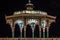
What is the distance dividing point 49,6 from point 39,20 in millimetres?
2283

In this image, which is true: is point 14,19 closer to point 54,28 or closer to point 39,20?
point 39,20

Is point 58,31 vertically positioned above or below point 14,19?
below

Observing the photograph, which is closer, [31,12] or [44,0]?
[31,12]

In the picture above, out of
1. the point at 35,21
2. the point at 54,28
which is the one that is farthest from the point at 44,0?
the point at 35,21

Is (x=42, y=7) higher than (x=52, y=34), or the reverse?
(x=42, y=7)

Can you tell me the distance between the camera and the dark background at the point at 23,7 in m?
11.4

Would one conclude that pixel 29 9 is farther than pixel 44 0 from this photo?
No

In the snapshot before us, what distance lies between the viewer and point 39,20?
9.55 meters

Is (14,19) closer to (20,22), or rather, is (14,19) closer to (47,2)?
(20,22)

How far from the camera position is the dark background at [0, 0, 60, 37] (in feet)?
37.3

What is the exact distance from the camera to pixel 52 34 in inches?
449

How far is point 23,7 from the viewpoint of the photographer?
11.7m

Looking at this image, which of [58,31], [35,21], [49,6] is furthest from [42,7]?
[35,21]

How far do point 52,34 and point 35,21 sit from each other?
1749 mm
